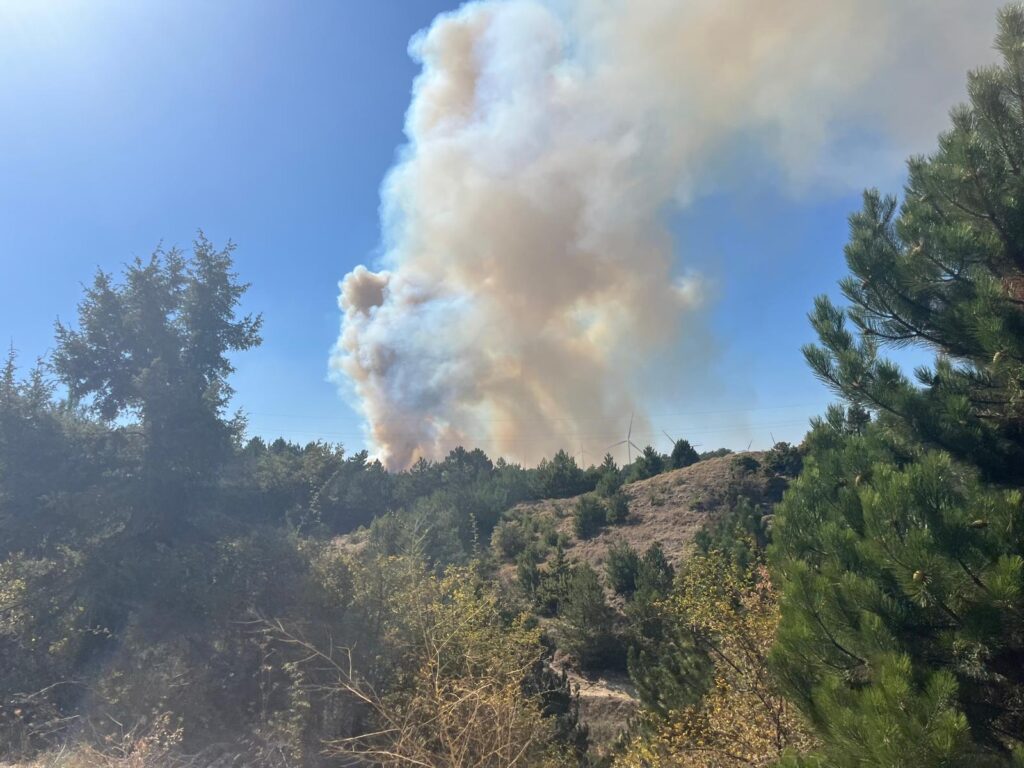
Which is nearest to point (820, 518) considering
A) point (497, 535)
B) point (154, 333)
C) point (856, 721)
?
→ point (856, 721)

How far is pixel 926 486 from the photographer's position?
3.98 meters

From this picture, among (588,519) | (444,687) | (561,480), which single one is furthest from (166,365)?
(561,480)

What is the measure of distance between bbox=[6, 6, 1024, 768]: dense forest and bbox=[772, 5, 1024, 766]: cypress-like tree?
2cm

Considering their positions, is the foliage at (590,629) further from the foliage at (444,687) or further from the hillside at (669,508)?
the foliage at (444,687)

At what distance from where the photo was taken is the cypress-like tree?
3.68 meters

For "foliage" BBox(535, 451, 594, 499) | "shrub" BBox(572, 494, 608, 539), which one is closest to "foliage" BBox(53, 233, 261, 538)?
"shrub" BBox(572, 494, 608, 539)

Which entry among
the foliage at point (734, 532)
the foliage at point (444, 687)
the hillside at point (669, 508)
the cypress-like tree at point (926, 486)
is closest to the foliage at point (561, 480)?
the hillside at point (669, 508)

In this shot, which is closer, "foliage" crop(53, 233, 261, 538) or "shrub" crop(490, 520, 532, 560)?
"foliage" crop(53, 233, 261, 538)

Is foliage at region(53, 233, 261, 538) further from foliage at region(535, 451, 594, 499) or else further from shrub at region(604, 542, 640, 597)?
foliage at region(535, 451, 594, 499)

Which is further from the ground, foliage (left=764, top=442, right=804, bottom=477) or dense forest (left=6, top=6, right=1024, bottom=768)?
foliage (left=764, top=442, right=804, bottom=477)

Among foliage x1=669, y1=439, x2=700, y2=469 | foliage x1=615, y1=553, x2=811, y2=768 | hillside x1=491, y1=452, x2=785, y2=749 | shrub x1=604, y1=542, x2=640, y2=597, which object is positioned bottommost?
foliage x1=615, y1=553, x2=811, y2=768

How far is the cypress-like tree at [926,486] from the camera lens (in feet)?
12.1

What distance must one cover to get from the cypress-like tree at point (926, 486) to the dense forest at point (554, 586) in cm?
2

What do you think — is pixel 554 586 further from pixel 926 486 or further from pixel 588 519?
pixel 926 486
